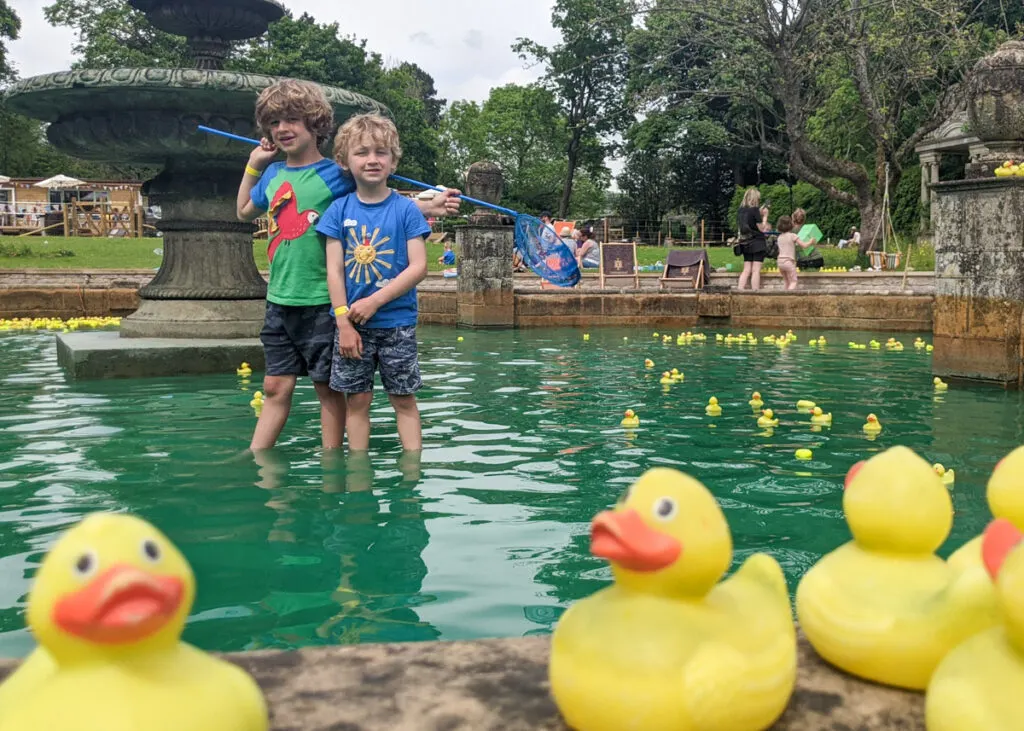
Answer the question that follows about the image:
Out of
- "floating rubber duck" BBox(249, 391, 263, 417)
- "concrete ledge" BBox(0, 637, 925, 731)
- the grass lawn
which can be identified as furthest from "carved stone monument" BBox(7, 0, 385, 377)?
the grass lawn

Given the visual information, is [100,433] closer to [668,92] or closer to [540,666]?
[540,666]

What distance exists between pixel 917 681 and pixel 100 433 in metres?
5.49

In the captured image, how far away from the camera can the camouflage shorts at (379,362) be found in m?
4.89

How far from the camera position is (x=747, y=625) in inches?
75.9

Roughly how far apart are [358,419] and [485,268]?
11271 mm

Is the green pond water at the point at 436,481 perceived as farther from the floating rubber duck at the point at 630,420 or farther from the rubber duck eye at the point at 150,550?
the rubber duck eye at the point at 150,550

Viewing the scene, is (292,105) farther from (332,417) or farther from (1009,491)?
(1009,491)

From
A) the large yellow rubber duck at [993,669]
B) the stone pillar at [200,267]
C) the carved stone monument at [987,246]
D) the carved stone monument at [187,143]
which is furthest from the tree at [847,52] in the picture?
the large yellow rubber duck at [993,669]

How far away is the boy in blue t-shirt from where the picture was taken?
4715mm

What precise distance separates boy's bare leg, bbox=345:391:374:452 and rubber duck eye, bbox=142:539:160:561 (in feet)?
11.3

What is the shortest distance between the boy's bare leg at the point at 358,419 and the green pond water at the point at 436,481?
0.42 feet

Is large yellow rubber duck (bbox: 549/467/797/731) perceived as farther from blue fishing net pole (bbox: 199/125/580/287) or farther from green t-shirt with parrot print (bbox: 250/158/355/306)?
blue fishing net pole (bbox: 199/125/580/287)

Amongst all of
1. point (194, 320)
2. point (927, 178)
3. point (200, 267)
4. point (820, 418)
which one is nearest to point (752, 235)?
point (200, 267)

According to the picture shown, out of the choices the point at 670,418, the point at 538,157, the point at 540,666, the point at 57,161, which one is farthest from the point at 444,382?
the point at 57,161
